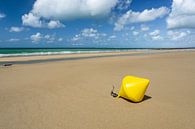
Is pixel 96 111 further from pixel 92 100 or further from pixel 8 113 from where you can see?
pixel 8 113

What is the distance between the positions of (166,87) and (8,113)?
543 cm

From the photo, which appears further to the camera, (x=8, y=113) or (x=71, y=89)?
(x=71, y=89)

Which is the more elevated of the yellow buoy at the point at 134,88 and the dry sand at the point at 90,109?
the yellow buoy at the point at 134,88

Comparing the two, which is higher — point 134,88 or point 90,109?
point 134,88

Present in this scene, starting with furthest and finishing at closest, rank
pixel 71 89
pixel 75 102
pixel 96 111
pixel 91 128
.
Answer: pixel 71 89 → pixel 75 102 → pixel 96 111 → pixel 91 128

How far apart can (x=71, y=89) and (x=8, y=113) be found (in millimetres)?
2546

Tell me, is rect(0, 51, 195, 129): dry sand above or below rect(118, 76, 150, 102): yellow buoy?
below

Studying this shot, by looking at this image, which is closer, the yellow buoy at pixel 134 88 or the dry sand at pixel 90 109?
the dry sand at pixel 90 109

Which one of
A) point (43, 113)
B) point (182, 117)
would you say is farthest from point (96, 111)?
point (182, 117)

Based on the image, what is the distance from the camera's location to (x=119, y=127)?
3.57 meters

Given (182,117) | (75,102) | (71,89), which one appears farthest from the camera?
(71,89)

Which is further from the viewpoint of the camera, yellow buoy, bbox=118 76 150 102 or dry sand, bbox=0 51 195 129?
yellow buoy, bbox=118 76 150 102

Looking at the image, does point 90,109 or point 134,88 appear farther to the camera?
point 134,88

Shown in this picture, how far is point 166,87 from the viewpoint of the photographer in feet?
22.2
